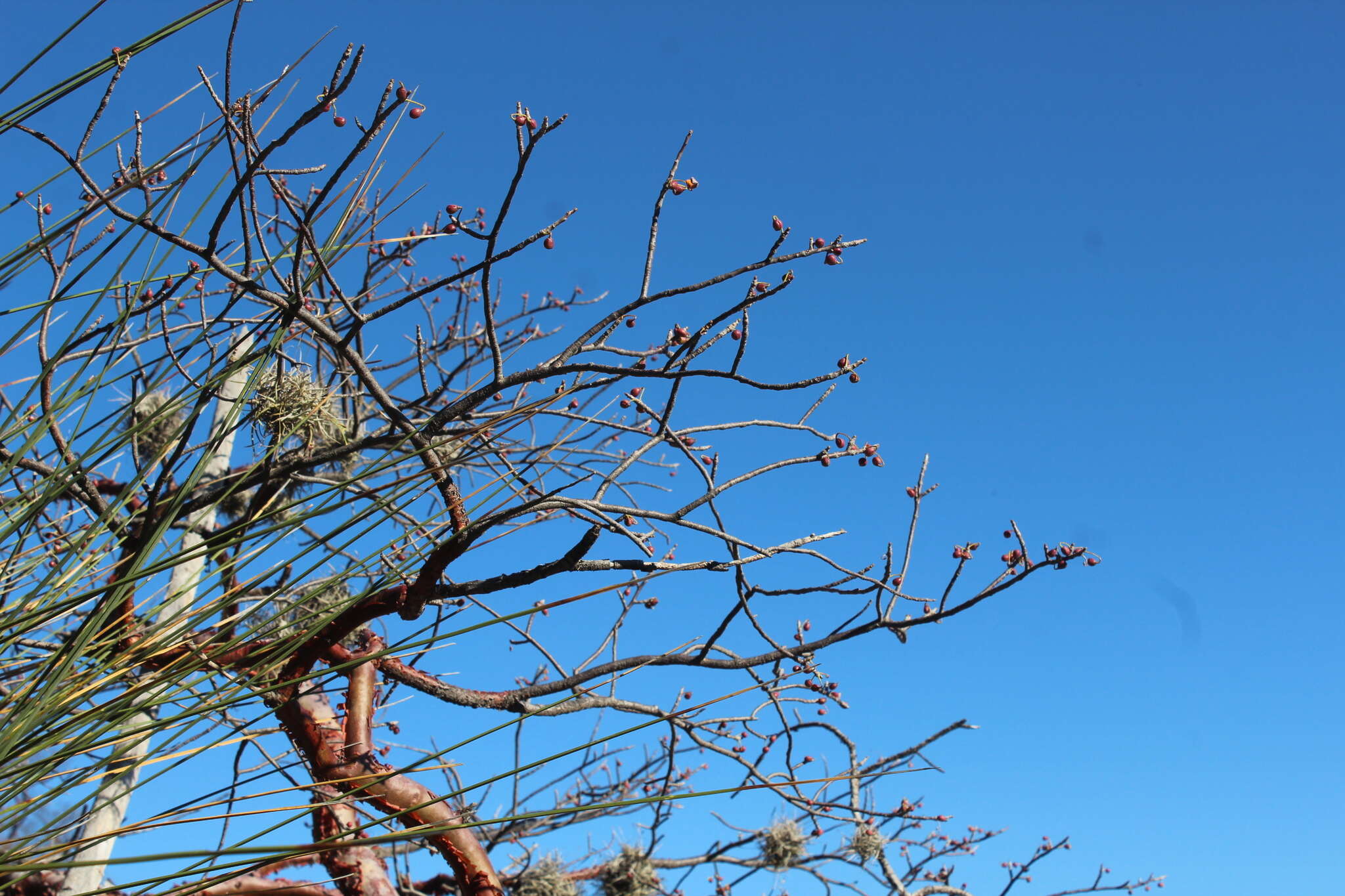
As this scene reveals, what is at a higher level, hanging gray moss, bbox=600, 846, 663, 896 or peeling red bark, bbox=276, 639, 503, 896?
hanging gray moss, bbox=600, 846, 663, 896

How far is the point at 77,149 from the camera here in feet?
6.23

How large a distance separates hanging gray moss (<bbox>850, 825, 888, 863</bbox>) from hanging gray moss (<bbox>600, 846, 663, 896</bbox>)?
1012mm

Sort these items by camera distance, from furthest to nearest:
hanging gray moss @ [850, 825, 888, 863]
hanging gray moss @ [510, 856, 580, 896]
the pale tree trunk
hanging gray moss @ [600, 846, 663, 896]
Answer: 1. hanging gray moss @ [600, 846, 663, 896]
2. hanging gray moss @ [510, 856, 580, 896]
3. hanging gray moss @ [850, 825, 888, 863]
4. the pale tree trunk

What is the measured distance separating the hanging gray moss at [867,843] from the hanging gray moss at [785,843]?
43cm

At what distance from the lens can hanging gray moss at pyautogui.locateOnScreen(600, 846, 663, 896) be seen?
4.82 m

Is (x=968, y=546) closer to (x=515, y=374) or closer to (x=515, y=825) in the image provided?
(x=515, y=374)

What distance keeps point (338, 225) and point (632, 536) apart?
0.92 meters

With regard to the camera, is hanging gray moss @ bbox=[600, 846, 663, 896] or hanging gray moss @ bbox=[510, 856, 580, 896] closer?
hanging gray moss @ bbox=[510, 856, 580, 896]

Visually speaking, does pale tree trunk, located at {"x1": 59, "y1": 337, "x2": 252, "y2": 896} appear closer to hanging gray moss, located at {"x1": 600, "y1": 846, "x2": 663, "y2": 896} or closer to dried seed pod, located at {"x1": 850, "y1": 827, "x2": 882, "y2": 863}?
hanging gray moss, located at {"x1": 600, "y1": 846, "x2": 663, "y2": 896}

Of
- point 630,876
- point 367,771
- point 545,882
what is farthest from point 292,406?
point 630,876

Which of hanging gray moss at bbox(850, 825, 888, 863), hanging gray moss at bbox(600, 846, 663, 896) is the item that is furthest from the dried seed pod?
hanging gray moss at bbox(600, 846, 663, 896)

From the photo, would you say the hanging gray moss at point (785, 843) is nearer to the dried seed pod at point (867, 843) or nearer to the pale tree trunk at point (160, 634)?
the dried seed pod at point (867, 843)

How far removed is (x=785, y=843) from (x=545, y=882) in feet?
3.76

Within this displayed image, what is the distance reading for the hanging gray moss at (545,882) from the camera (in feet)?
14.9
